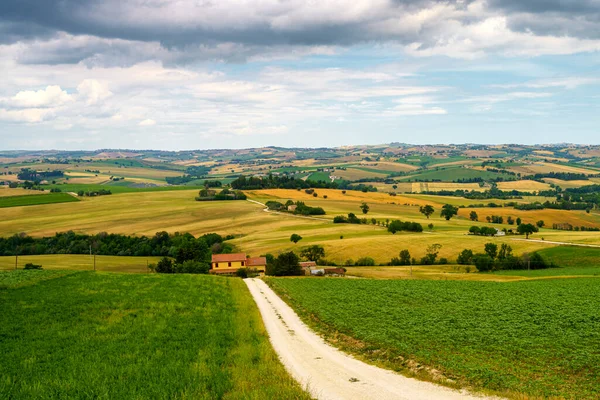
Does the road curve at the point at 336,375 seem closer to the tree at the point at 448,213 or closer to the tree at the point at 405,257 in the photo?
the tree at the point at 405,257

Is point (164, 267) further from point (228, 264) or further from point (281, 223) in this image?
point (281, 223)

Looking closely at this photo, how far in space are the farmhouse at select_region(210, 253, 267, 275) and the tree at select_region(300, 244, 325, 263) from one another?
986 centimetres

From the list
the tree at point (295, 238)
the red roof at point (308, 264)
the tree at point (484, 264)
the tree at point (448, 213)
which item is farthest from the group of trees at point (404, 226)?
the tree at point (484, 264)

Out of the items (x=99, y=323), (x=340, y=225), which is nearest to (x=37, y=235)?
(x=340, y=225)

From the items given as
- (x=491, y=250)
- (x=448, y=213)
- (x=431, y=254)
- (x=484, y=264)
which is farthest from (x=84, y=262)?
(x=448, y=213)

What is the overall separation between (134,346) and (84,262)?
82897 mm

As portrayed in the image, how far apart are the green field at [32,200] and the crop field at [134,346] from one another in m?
150

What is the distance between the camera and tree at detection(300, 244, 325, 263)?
99250 millimetres

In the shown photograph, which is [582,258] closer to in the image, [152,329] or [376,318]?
[376,318]

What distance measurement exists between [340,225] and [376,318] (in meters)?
100

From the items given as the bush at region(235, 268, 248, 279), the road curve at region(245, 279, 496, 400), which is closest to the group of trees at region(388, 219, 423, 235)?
the bush at region(235, 268, 248, 279)

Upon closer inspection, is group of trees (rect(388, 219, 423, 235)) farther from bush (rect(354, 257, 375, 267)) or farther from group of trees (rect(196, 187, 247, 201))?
group of trees (rect(196, 187, 247, 201))

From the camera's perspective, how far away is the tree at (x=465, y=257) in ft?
290

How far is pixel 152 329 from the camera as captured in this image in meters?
31.0
